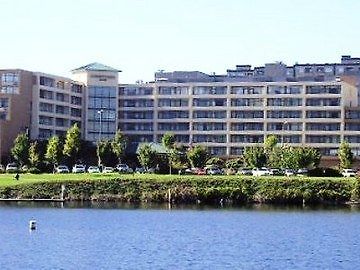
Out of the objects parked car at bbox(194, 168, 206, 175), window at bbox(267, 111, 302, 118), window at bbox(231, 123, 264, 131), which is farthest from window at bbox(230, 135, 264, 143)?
parked car at bbox(194, 168, 206, 175)

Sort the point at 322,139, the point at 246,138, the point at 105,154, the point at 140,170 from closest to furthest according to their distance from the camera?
the point at 140,170 → the point at 105,154 → the point at 322,139 → the point at 246,138

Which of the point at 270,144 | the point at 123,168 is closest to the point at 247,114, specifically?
the point at 270,144

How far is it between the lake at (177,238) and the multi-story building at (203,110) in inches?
2787

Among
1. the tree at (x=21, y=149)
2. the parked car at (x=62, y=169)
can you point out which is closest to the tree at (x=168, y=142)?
the parked car at (x=62, y=169)

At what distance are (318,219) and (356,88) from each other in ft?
298

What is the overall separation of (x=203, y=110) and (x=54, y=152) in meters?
42.4

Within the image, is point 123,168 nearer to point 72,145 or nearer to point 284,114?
point 72,145

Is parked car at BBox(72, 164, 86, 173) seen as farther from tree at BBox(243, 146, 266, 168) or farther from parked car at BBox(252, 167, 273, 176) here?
tree at BBox(243, 146, 266, 168)

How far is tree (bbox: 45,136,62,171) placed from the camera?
149500 mm

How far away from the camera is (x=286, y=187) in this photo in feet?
399

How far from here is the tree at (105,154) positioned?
156988 millimetres

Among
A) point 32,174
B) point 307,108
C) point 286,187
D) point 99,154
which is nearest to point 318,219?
point 286,187

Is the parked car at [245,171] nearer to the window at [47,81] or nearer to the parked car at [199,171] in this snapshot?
the parked car at [199,171]

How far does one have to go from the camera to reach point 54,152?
5891 inches
